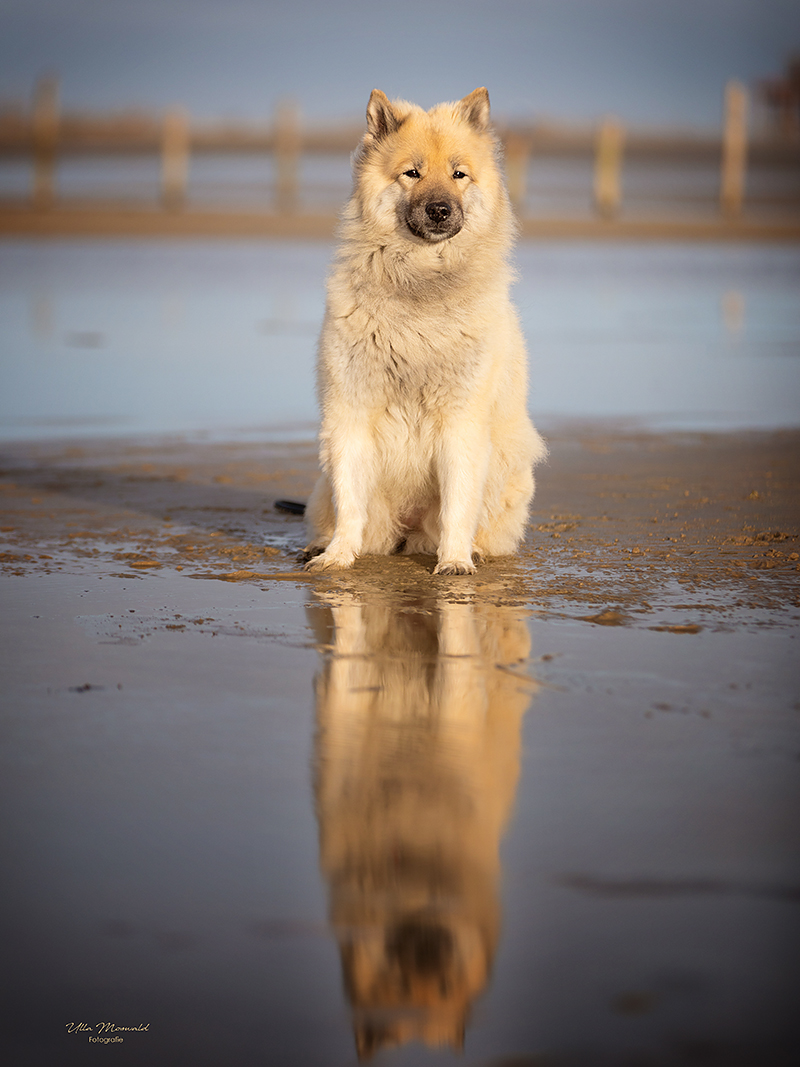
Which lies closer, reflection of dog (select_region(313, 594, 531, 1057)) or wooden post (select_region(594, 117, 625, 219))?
reflection of dog (select_region(313, 594, 531, 1057))

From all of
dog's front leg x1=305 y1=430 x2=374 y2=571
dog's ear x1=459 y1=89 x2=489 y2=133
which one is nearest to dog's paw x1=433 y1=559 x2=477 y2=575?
dog's front leg x1=305 y1=430 x2=374 y2=571

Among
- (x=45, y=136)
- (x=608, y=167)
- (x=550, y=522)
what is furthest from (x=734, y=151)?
(x=550, y=522)

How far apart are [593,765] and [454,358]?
236 cm

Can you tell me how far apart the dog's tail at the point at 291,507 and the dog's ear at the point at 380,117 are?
1.95m

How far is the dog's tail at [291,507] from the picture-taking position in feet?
19.4

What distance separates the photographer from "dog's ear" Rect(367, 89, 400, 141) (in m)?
4.54

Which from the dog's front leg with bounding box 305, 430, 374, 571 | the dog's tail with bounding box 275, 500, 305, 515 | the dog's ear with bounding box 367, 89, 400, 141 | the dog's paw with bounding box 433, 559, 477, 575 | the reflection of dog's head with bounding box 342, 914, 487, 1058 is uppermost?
the dog's ear with bounding box 367, 89, 400, 141

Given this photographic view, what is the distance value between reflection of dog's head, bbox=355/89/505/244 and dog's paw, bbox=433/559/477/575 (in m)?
1.24

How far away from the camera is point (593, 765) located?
100 inches

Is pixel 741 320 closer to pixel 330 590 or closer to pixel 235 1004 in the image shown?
pixel 330 590

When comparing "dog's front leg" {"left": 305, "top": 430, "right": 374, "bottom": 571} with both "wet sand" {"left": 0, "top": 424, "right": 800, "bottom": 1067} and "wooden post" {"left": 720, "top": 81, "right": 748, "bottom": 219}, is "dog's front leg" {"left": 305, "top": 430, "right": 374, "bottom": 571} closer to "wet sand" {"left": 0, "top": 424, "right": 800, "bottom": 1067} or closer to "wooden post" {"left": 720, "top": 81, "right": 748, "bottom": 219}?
"wet sand" {"left": 0, "top": 424, "right": 800, "bottom": 1067}

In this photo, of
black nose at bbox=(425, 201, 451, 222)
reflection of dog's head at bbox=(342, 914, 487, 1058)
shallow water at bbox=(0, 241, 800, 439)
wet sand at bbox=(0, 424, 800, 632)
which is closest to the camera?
reflection of dog's head at bbox=(342, 914, 487, 1058)

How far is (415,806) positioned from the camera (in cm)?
233

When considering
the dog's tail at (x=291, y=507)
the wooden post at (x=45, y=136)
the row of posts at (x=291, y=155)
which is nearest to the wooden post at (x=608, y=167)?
the row of posts at (x=291, y=155)
